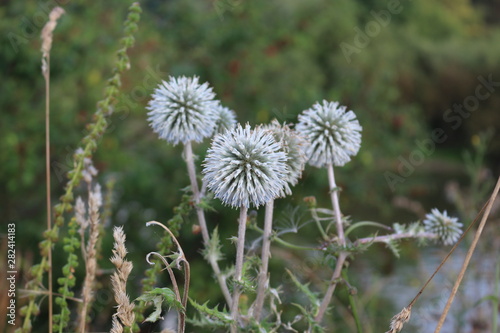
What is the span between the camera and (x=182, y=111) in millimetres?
2137

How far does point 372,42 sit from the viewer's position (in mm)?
19500

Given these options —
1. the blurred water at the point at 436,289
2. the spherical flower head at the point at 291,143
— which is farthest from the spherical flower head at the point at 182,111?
the blurred water at the point at 436,289

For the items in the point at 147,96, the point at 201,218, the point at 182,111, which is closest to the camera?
the point at 201,218

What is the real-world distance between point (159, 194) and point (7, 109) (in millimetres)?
2066

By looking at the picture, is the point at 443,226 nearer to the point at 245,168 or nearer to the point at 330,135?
Result: the point at 330,135

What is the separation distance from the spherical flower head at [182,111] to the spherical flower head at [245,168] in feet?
1.37

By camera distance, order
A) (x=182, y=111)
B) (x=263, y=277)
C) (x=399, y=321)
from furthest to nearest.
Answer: (x=182, y=111)
(x=263, y=277)
(x=399, y=321)

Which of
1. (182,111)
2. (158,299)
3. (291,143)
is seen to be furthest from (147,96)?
(158,299)

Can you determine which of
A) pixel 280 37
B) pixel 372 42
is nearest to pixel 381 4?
pixel 372 42

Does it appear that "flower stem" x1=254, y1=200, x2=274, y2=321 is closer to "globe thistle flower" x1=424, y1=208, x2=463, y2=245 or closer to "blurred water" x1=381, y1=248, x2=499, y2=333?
"globe thistle flower" x1=424, y1=208, x2=463, y2=245

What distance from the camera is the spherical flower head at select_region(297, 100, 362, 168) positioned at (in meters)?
2.18

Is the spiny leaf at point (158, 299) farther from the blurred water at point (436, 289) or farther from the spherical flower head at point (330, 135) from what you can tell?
the blurred water at point (436, 289)

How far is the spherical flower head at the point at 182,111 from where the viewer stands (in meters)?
2.15

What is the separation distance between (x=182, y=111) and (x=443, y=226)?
1007 mm
